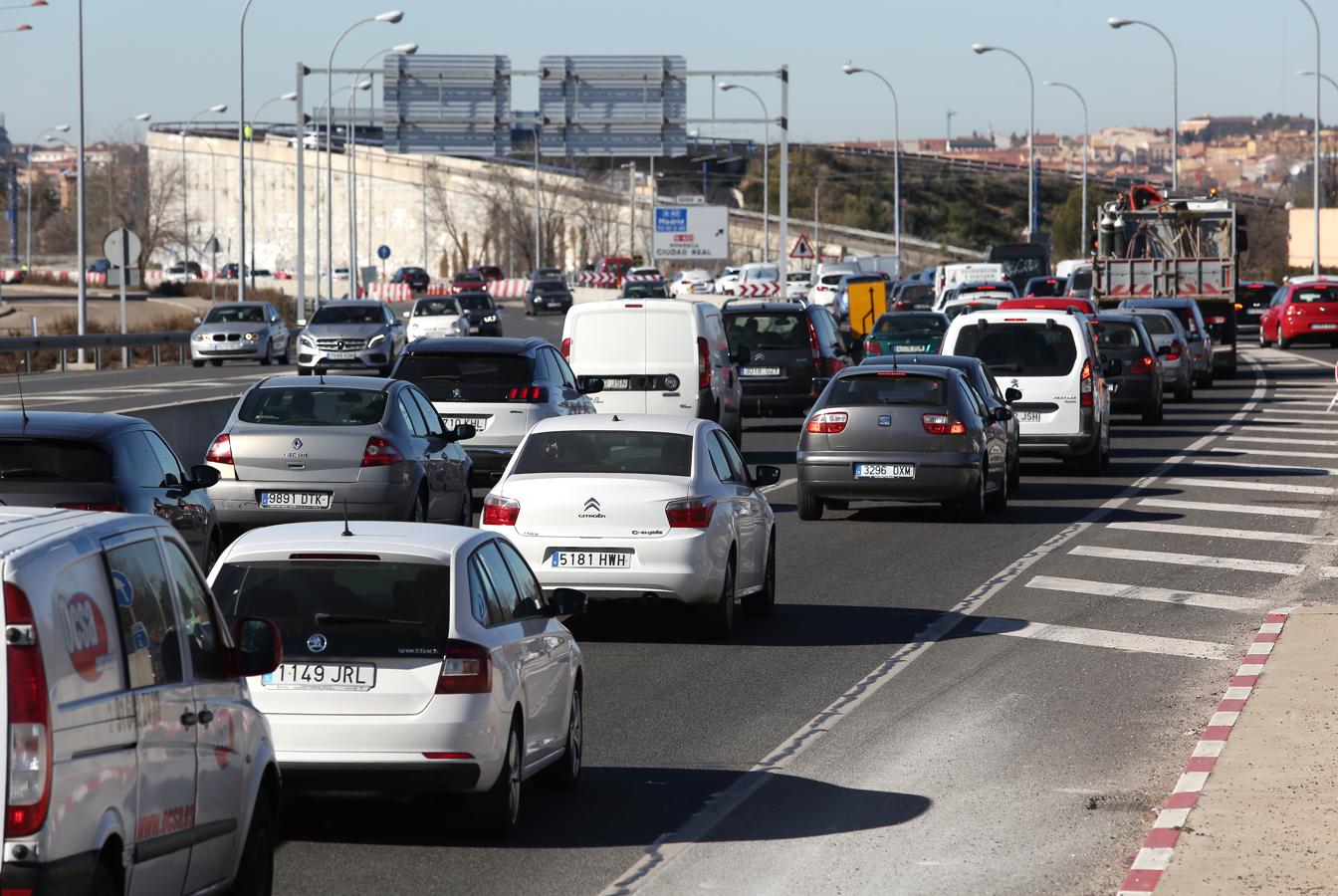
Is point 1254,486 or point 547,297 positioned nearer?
point 1254,486

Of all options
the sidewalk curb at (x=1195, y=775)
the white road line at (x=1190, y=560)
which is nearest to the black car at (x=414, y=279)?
the white road line at (x=1190, y=560)

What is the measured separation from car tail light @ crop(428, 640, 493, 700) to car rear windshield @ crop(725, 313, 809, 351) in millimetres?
23974

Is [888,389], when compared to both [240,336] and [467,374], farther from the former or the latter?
[240,336]

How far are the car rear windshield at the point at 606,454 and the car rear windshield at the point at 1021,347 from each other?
1264 cm

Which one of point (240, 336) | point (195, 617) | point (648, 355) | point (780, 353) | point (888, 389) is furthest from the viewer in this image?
point (240, 336)

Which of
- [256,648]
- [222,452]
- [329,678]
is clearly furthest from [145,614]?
[222,452]

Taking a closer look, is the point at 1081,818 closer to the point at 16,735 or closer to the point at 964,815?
the point at 964,815

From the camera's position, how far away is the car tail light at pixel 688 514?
44.6 feet

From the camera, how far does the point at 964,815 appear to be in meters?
9.11

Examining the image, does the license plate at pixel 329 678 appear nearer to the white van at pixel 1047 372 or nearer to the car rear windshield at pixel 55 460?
the car rear windshield at pixel 55 460

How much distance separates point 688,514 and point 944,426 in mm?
7375

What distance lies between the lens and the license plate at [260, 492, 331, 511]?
59.5 feet

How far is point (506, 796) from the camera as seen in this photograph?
336 inches

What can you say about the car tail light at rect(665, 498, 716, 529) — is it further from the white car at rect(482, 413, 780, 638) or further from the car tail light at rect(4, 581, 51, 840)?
the car tail light at rect(4, 581, 51, 840)
